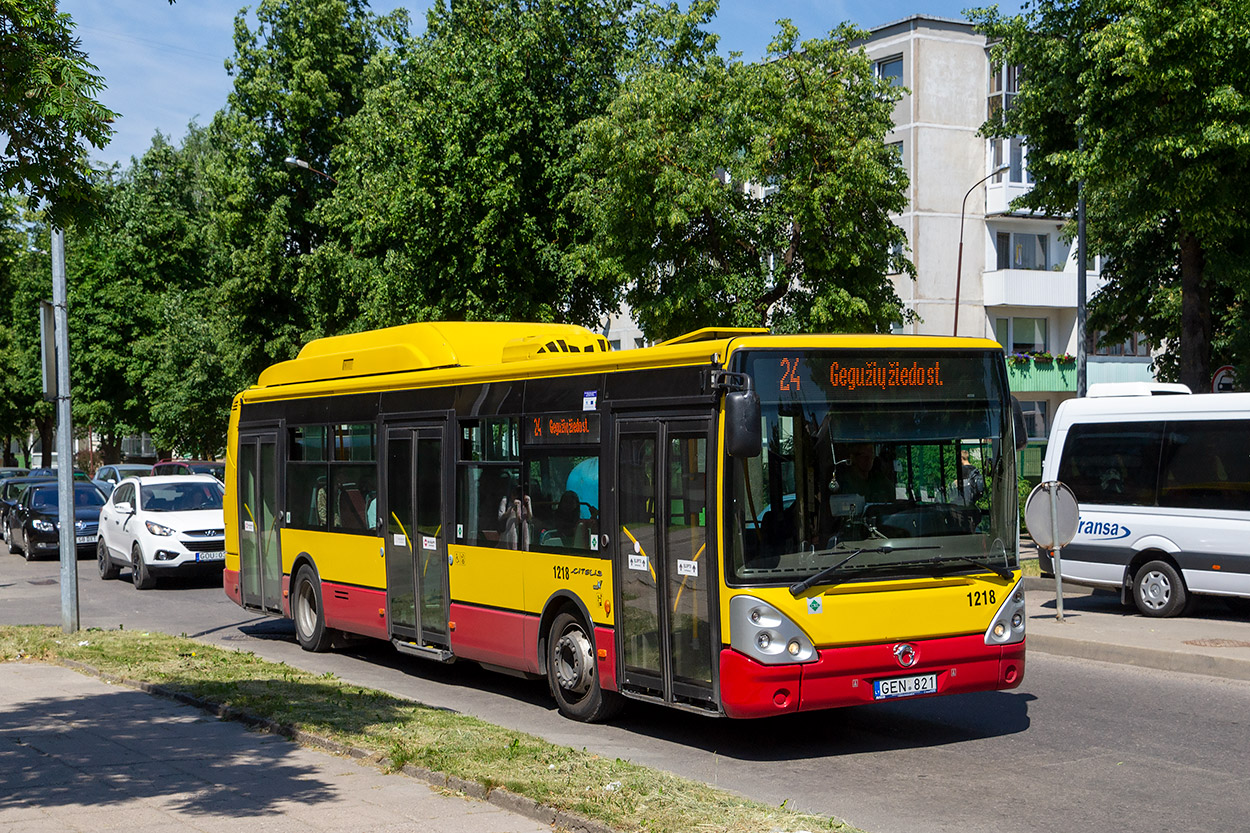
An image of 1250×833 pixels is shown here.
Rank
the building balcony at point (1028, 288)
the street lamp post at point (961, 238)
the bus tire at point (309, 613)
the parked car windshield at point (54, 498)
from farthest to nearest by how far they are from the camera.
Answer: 1. the building balcony at point (1028, 288)
2. the street lamp post at point (961, 238)
3. the parked car windshield at point (54, 498)
4. the bus tire at point (309, 613)

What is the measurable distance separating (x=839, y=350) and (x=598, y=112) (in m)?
20.6

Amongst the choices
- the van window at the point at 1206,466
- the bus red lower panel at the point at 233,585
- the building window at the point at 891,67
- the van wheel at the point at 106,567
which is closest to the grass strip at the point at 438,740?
the bus red lower panel at the point at 233,585

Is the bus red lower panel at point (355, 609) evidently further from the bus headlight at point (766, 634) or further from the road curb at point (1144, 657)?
the road curb at point (1144, 657)

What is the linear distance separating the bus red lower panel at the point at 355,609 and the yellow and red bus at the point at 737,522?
4.30 ft

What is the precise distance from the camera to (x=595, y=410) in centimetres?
1008

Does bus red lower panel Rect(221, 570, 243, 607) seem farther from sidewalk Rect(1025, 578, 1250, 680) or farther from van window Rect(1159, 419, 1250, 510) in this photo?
van window Rect(1159, 419, 1250, 510)

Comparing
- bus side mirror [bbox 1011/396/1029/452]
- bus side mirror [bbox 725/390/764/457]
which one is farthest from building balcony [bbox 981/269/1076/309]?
bus side mirror [bbox 725/390/764/457]

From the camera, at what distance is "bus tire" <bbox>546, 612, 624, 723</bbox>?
391 inches

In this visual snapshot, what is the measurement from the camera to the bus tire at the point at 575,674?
993 cm

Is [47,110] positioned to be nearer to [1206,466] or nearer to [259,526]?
[259,526]

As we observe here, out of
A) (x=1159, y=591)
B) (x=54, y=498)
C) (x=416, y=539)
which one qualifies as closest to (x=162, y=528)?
(x=54, y=498)

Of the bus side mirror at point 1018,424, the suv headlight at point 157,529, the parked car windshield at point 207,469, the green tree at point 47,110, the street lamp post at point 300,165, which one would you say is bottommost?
the suv headlight at point 157,529

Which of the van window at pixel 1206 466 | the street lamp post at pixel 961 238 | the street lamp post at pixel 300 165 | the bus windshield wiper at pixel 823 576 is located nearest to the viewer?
the bus windshield wiper at pixel 823 576

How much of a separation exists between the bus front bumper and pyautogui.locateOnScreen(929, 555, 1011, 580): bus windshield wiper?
0.45 metres
